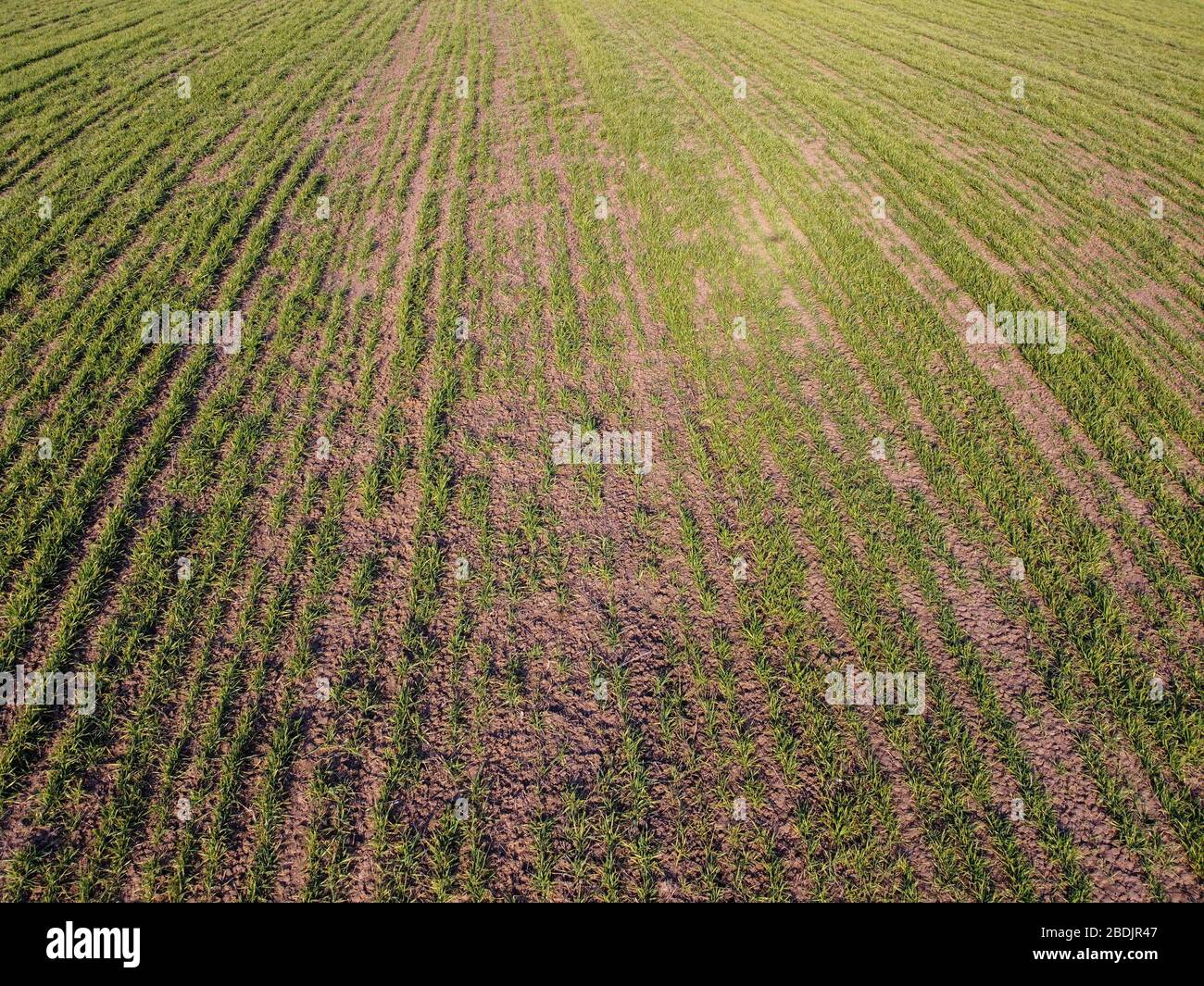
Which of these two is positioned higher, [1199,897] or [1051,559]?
[1051,559]

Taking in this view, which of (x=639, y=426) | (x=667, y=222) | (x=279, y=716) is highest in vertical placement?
(x=667, y=222)

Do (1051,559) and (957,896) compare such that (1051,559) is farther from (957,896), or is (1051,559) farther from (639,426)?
(639,426)

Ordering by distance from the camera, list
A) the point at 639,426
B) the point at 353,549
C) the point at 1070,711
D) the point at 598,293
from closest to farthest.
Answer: the point at 1070,711
the point at 353,549
the point at 639,426
the point at 598,293

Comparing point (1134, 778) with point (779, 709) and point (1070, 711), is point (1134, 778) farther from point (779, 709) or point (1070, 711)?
point (779, 709)

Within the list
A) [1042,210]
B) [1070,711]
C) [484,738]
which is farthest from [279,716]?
[1042,210]
